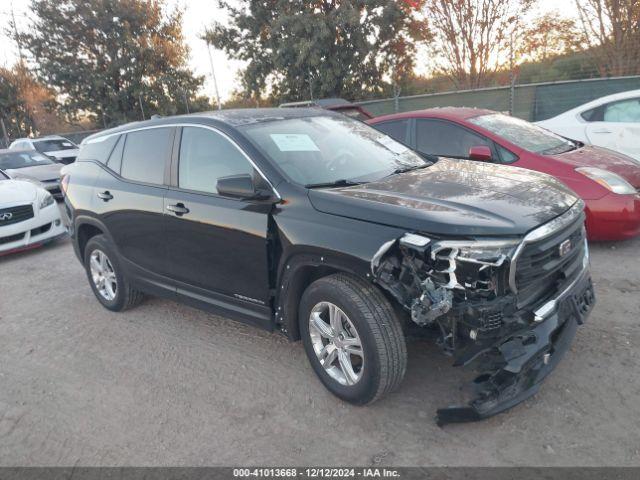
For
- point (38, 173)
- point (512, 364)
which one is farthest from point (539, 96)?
point (38, 173)

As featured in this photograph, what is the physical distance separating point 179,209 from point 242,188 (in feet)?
2.88

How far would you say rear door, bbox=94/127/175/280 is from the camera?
4.21 metres

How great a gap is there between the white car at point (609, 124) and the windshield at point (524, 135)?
1.74 meters

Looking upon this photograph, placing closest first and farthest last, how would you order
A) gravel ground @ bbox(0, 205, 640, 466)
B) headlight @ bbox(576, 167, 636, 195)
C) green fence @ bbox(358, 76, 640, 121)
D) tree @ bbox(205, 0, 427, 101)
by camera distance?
gravel ground @ bbox(0, 205, 640, 466), headlight @ bbox(576, 167, 636, 195), green fence @ bbox(358, 76, 640, 121), tree @ bbox(205, 0, 427, 101)

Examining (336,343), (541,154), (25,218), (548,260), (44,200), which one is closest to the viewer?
(548,260)

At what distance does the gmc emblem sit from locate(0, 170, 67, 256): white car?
727cm

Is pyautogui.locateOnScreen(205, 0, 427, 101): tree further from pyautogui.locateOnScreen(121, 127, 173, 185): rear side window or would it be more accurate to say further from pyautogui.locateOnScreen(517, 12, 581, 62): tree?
pyautogui.locateOnScreen(121, 127, 173, 185): rear side window

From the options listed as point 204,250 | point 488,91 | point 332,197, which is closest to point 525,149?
point 332,197

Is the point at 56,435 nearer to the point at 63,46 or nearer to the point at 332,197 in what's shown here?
the point at 332,197

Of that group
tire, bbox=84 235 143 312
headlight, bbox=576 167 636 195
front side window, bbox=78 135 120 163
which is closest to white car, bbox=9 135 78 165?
A: front side window, bbox=78 135 120 163

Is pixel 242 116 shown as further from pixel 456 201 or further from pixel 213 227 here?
pixel 456 201

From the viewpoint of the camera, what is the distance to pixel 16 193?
7703mm

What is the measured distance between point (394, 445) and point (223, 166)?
220 cm

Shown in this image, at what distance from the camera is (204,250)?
3.83 m
